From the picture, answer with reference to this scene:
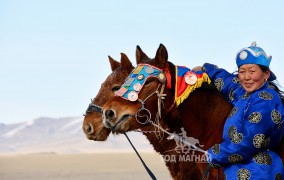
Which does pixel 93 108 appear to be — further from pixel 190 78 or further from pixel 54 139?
pixel 54 139

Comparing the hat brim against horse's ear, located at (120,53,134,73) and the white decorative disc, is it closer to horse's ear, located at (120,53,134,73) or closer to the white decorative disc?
the white decorative disc

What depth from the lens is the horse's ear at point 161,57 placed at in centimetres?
486

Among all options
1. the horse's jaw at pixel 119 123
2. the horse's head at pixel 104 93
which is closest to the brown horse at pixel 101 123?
the horse's head at pixel 104 93

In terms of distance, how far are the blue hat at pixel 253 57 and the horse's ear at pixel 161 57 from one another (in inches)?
31.0

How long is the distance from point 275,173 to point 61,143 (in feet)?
277

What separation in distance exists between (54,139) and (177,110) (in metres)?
90.7

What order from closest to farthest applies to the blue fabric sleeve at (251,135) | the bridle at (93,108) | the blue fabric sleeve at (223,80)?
1. the blue fabric sleeve at (251,135)
2. the blue fabric sleeve at (223,80)
3. the bridle at (93,108)

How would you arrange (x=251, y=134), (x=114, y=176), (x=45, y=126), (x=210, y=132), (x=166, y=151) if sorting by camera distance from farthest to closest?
(x=45, y=126) < (x=114, y=176) < (x=166, y=151) < (x=210, y=132) < (x=251, y=134)

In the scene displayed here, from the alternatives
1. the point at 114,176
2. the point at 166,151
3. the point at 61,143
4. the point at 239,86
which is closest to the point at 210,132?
the point at 239,86

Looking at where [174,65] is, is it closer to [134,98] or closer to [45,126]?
[134,98]

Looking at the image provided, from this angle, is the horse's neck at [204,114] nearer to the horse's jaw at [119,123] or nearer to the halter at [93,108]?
the horse's jaw at [119,123]

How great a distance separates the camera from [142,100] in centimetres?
479

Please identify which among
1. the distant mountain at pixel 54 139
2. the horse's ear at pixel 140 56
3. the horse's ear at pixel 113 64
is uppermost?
the horse's ear at pixel 140 56

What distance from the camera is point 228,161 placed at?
4.11 meters
